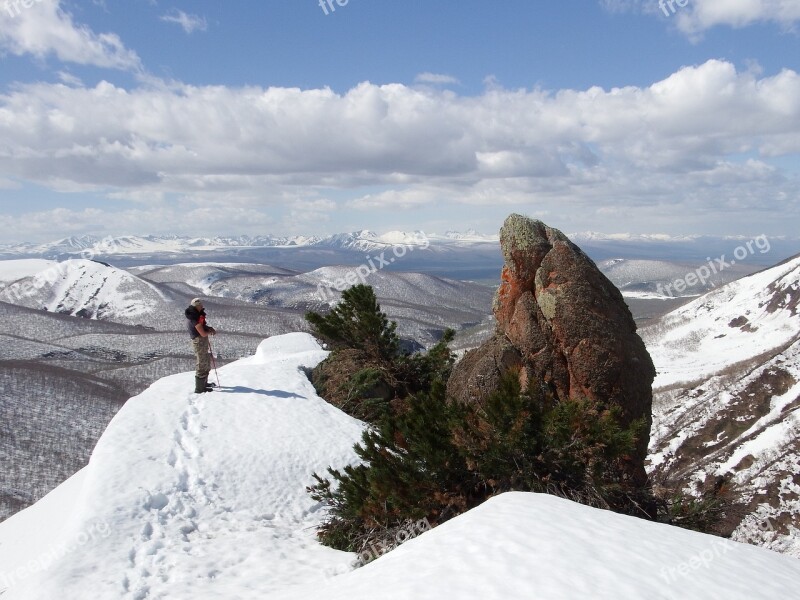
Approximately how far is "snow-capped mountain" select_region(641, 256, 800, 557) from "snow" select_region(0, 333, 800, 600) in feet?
21.3

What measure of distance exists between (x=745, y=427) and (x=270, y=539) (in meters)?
90.4

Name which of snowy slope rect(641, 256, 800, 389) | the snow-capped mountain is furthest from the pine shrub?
snowy slope rect(641, 256, 800, 389)

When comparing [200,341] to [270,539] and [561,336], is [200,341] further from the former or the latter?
[561,336]

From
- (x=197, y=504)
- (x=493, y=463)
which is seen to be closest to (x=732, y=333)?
(x=493, y=463)

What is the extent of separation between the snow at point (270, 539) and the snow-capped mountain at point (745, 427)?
6.50 m

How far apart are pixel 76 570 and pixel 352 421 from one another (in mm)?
10078

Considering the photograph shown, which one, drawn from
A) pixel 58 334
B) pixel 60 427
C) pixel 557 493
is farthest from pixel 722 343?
pixel 58 334

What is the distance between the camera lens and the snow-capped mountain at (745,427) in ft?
170

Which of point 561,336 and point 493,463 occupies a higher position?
point 561,336

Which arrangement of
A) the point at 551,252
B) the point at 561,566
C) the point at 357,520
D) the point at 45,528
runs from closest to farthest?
the point at 561,566 → the point at 357,520 → the point at 45,528 → the point at 551,252

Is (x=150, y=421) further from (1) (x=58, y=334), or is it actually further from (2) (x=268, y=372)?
(1) (x=58, y=334)

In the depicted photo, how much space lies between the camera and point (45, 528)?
12.6m

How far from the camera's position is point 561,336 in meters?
13.8

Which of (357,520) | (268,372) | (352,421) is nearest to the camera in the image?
(357,520)
